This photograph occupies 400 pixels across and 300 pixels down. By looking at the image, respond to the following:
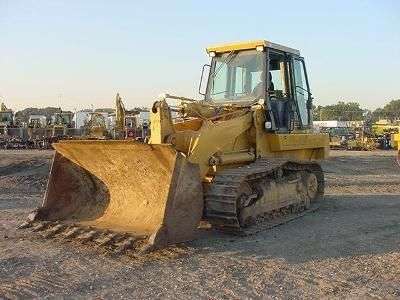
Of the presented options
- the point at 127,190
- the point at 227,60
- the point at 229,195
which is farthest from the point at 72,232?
the point at 227,60

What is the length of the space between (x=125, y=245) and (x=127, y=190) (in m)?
1.65

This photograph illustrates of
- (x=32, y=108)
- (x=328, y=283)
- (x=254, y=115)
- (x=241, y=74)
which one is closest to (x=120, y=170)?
(x=254, y=115)

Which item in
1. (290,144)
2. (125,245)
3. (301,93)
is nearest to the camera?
(125,245)

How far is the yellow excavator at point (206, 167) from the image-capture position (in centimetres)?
686

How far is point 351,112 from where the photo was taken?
210 feet

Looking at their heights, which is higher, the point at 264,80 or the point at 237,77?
the point at 237,77

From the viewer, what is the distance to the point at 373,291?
528cm

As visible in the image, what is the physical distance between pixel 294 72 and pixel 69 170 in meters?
4.48

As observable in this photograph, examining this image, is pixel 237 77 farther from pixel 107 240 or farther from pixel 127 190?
pixel 107 240

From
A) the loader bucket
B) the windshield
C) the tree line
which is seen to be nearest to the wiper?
the windshield

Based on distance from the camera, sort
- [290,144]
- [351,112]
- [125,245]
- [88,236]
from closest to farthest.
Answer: [125,245] → [88,236] → [290,144] → [351,112]

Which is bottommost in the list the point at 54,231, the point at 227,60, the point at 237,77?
the point at 54,231

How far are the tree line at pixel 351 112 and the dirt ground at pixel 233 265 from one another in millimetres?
54540

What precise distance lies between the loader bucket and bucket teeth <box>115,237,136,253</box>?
23cm
